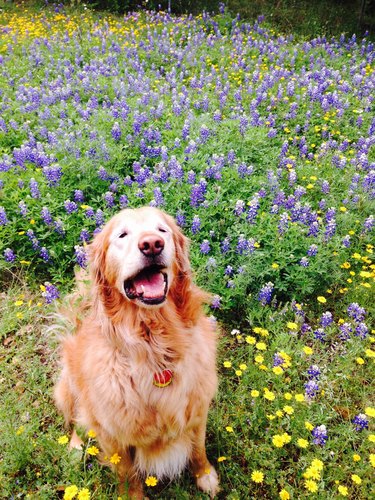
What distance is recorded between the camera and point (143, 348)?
7.50 feet

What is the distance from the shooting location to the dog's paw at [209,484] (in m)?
2.72

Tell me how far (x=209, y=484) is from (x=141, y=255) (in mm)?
1683

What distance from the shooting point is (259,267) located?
3846 millimetres

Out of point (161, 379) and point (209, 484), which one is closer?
point (161, 379)

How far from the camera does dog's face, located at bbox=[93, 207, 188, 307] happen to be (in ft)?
6.88

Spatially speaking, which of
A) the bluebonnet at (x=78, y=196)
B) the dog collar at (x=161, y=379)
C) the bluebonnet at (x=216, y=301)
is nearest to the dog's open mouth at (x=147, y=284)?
the dog collar at (x=161, y=379)

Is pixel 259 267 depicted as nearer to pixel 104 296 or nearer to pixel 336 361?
pixel 336 361

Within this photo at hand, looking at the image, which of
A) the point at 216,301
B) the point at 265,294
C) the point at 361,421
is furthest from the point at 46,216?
the point at 361,421

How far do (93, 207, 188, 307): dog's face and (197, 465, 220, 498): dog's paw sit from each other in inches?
54.6

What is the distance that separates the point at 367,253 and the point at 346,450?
6.88 feet

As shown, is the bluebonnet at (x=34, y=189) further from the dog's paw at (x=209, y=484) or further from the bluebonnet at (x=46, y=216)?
the dog's paw at (x=209, y=484)

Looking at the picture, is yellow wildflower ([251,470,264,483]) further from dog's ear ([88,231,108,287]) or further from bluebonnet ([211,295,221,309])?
dog's ear ([88,231,108,287])

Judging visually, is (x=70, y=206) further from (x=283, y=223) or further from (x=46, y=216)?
(x=283, y=223)

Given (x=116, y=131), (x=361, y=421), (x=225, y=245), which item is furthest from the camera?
(x=116, y=131)
